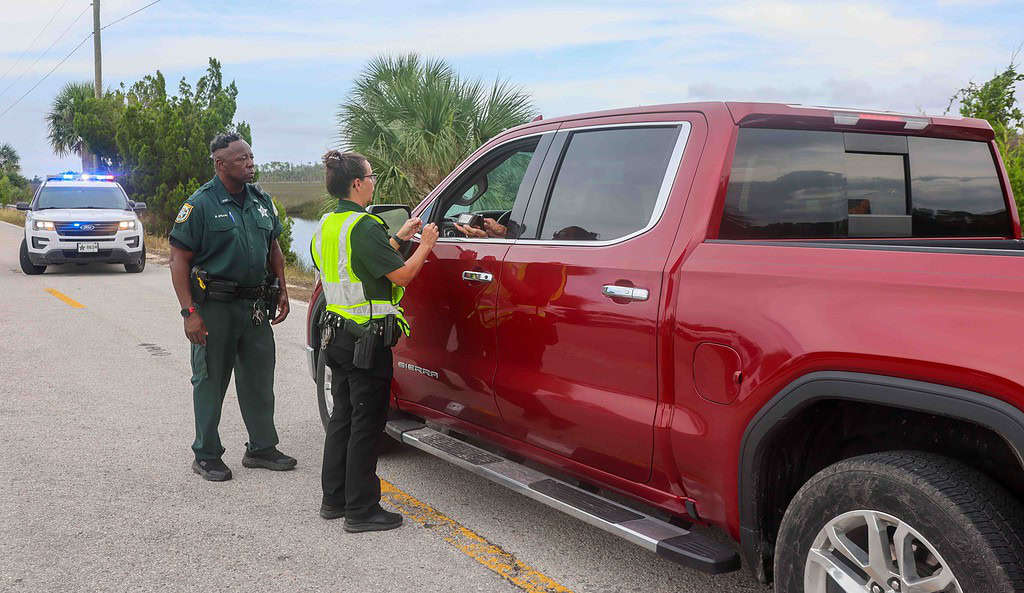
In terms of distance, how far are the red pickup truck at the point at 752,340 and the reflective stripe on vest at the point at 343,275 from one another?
0.43 meters

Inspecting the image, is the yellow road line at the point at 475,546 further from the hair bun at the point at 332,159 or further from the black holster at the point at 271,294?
the hair bun at the point at 332,159

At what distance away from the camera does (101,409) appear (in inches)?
271

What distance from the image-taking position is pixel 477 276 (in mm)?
4344

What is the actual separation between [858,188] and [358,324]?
2.22 metres

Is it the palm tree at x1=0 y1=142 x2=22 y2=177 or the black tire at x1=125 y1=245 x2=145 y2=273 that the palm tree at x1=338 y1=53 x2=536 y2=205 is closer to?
the black tire at x1=125 y1=245 x2=145 y2=273

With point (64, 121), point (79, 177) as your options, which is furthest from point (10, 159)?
point (79, 177)

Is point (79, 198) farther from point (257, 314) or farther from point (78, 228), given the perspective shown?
point (257, 314)

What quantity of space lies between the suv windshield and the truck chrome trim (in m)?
15.1

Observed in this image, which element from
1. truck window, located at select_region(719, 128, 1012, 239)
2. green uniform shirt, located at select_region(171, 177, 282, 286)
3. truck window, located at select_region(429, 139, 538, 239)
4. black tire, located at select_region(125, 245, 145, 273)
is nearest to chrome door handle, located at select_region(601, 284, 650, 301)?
truck window, located at select_region(719, 128, 1012, 239)

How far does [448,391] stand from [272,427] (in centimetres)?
146

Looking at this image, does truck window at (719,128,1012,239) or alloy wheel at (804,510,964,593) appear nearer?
alloy wheel at (804,510,964,593)

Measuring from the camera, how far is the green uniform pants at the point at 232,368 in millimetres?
5258

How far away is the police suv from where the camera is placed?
16875 millimetres

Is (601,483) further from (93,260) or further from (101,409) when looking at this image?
(93,260)
